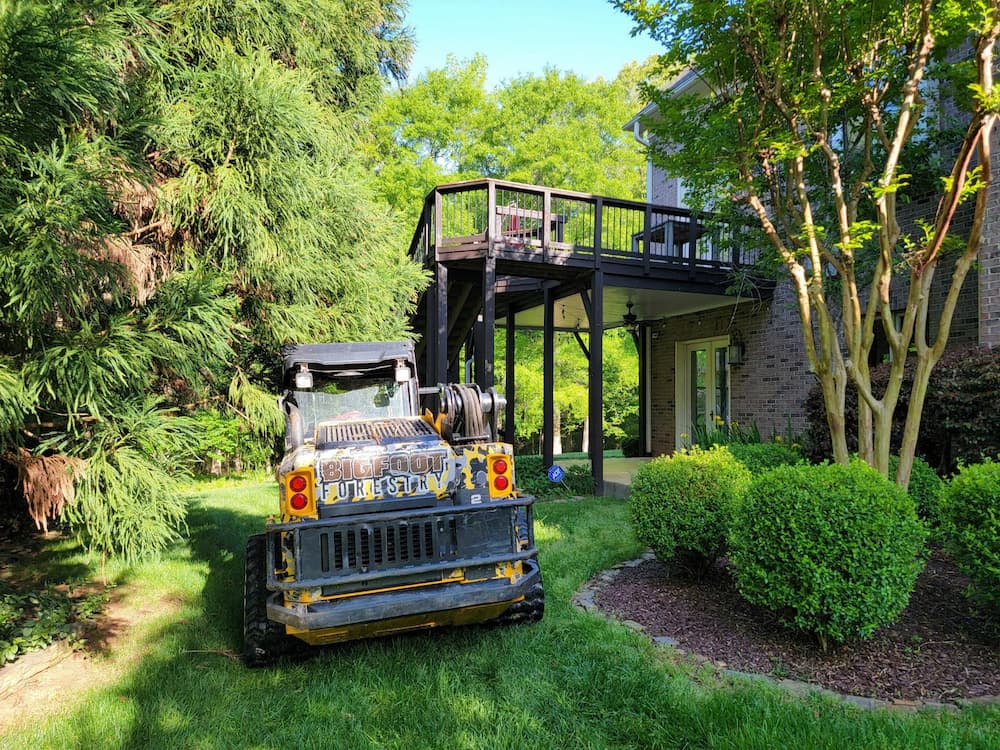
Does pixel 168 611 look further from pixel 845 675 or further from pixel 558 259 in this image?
pixel 558 259

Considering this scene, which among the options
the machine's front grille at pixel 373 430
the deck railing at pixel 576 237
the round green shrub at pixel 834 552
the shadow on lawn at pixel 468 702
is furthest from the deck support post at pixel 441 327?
the round green shrub at pixel 834 552

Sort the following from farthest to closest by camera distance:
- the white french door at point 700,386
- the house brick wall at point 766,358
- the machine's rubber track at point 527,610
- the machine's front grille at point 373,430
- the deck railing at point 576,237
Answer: the white french door at point 700,386, the house brick wall at point 766,358, the deck railing at point 576,237, the machine's front grille at point 373,430, the machine's rubber track at point 527,610

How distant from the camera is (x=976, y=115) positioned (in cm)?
424

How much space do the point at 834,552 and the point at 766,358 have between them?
795 centimetres

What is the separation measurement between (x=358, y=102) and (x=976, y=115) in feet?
25.4

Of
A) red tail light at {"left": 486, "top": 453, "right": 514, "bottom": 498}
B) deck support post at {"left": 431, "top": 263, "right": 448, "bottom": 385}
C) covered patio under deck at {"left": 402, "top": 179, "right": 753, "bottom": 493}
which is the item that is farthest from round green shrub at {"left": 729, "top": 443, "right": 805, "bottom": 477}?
deck support post at {"left": 431, "top": 263, "right": 448, "bottom": 385}

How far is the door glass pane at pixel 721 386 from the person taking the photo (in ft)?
38.7

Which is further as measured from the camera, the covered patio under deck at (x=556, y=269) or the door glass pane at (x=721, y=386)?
the door glass pane at (x=721, y=386)

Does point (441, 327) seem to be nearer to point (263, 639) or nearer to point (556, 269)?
point (556, 269)

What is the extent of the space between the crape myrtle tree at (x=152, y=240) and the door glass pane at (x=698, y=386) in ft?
24.4

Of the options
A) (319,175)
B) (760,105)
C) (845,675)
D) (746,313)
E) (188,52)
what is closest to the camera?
(845,675)

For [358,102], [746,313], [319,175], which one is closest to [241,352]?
[319,175]

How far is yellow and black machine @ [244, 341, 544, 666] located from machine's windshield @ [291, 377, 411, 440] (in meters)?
0.69

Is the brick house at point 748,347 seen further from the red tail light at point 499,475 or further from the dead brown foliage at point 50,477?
the dead brown foliage at point 50,477
